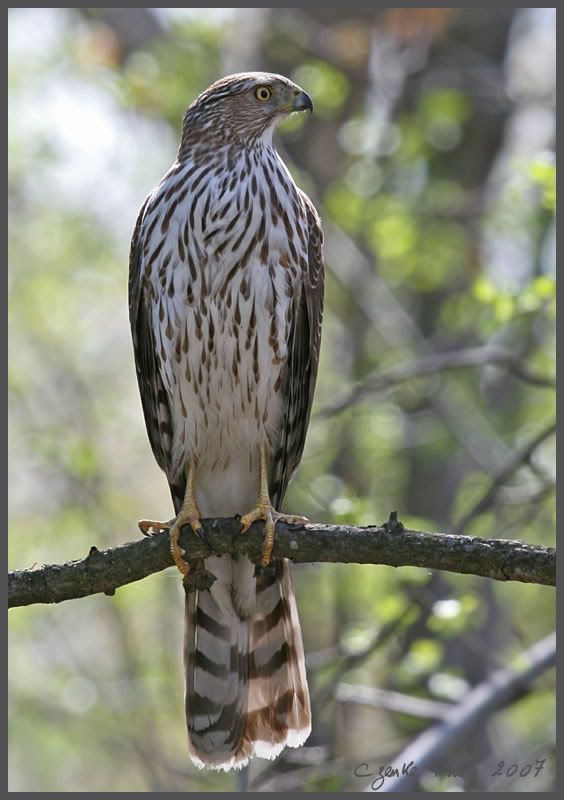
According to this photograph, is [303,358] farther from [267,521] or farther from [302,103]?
[302,103]

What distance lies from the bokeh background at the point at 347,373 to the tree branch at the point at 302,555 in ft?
6.50

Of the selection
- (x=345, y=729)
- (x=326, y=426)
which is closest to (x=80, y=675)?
(x=345, y=729)

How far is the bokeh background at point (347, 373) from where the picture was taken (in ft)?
27.8

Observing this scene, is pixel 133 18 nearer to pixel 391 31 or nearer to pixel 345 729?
pixel 391 31

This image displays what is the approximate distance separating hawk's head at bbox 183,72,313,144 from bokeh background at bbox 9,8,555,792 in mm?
1777

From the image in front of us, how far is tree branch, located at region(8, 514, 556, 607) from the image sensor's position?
13.5ft

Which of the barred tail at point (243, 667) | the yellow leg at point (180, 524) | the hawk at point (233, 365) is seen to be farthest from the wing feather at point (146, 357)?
the barred tail at point (243, 667)

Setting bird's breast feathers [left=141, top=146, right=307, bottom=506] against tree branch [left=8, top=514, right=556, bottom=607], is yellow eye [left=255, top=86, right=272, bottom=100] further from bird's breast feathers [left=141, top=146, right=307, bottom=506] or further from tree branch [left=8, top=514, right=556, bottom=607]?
tree branch [left=8, top=514, right=556, bottom=607]

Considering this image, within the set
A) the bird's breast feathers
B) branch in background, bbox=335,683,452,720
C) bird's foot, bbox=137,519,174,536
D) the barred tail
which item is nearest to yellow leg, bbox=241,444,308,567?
bird's foot, bbox=137,519,174,536

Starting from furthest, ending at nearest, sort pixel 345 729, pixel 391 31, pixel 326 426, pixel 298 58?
pixel 298 58
pixel 391 31
pixel 345 729
pixel 326 426

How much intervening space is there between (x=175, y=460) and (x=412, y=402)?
4.31 meters

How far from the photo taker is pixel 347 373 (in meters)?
9.91

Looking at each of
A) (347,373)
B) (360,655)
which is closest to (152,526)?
(360,655)

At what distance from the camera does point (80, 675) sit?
1035 centimetres
